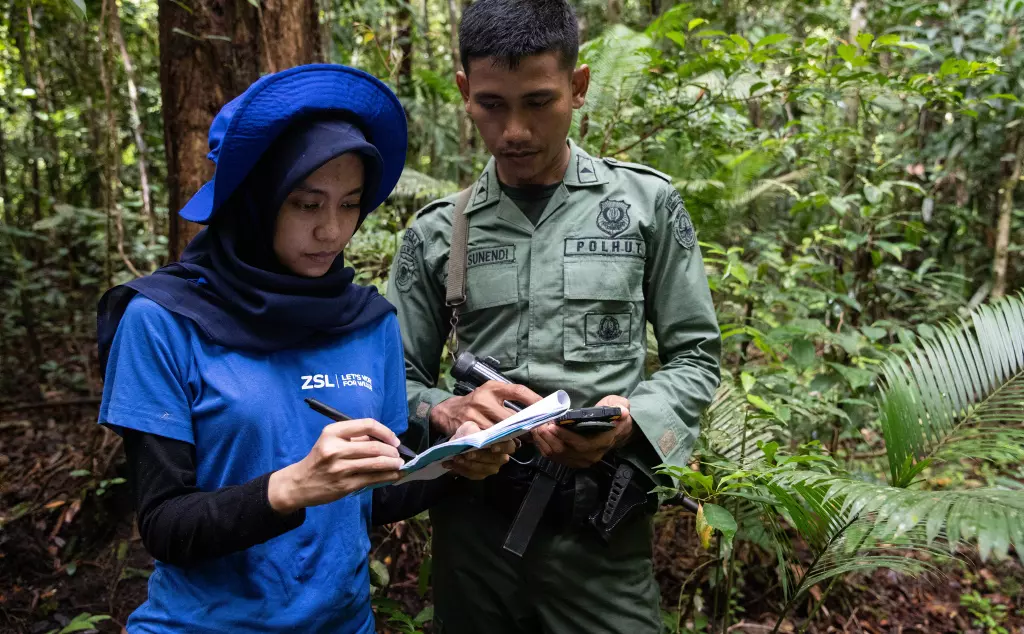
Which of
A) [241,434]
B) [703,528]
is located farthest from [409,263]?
[703,528]

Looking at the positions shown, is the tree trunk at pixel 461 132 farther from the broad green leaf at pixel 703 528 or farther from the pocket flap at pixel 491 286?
the broad green leaf at pixel 703 528

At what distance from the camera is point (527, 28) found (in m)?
1.93

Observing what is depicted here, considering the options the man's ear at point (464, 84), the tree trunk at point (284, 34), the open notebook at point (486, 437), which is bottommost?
the open notebook at point (486, 437)

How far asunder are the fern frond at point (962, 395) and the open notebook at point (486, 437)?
4.52 ft

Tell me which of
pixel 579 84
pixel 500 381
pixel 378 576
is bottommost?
pixel 378 576

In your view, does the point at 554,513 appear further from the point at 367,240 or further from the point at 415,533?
the point at 367,240

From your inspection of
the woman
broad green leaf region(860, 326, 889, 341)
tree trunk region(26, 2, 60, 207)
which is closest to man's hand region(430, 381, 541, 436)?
the woman

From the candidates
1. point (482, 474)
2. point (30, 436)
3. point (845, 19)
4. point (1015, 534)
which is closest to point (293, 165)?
point (482, 474)

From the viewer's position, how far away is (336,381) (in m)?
1.58

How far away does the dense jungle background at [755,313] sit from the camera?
232 centimetres

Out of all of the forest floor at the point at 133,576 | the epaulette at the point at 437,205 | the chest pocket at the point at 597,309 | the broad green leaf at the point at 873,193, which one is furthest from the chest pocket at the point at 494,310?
the broad green leaf at the point at 873,193

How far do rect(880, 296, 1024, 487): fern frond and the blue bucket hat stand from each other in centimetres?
184

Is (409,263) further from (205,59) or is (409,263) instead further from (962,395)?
(962,395)

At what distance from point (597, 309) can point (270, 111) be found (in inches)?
41.9
